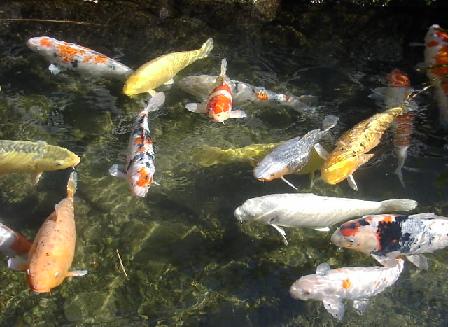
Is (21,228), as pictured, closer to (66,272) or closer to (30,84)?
(66,272)

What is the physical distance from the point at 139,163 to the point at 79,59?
2.22 m

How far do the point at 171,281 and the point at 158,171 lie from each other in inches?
56.3

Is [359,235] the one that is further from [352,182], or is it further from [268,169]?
[268,169]

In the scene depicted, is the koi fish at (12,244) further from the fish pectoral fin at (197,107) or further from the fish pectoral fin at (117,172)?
the fish pectoral fin at (197,107)

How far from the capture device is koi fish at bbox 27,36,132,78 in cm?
691

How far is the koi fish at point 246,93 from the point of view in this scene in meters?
6.76

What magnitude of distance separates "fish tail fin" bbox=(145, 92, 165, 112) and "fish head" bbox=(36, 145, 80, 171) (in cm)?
120

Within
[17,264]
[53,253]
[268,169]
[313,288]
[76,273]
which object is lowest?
[76,273]

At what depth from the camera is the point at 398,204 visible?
5.30 metres

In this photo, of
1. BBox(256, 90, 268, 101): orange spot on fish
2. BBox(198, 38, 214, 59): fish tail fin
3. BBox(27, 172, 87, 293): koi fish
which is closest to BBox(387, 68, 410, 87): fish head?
BBox(256, 90, 268, 101): orange spot on fish

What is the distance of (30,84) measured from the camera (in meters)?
7.25

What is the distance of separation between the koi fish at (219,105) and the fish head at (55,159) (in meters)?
1.54

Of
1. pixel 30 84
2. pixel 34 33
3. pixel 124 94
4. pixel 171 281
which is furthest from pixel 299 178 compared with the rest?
pixel 34 33

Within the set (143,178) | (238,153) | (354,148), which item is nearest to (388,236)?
(354,148)
